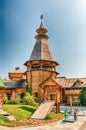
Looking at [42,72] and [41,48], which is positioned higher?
[41,48]

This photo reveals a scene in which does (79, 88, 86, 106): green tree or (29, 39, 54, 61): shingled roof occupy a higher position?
(29, 39, 54, 61): shingled roof

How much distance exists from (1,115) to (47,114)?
6504 millimetres

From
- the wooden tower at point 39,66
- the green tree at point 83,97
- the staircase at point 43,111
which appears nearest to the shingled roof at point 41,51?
the wooden tower at point 39,66

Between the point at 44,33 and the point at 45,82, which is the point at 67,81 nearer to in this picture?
the point at 45,82

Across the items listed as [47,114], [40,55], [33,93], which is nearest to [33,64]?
[40,55]

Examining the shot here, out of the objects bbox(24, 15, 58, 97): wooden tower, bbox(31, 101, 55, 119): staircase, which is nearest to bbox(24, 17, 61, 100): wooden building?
bbox(24, 15, 58, 97): wooden tower

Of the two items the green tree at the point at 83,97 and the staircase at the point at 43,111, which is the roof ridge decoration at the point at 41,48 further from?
the staircase at the point at 43,111

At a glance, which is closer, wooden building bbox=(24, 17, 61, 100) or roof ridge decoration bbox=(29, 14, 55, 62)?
wooden building bbox=(24, 17, 61, 100)

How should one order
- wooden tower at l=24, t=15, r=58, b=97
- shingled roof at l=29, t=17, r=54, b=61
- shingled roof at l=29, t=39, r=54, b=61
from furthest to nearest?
1. shingled roof at l=29, t=17, r=54, b=61
2. shingled roof at l=29, t=39, r=54, b=61
3. wooden tower at l=24, t=15, r=58, b=97

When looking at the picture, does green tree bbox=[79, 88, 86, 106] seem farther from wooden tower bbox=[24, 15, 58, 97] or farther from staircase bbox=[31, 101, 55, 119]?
staircase bbox=[31, 101, 55, 119]

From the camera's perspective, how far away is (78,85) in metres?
41.9

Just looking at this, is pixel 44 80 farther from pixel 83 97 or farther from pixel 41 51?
pixel 83 97

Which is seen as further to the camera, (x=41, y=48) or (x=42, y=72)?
(x=41, y=48)

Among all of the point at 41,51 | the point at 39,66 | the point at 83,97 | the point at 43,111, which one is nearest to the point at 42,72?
the point at 39,66
